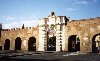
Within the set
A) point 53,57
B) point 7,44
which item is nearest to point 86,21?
point 53,57

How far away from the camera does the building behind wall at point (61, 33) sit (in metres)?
23.4

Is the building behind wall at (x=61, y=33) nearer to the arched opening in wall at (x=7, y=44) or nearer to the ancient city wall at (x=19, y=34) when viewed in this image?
the ancient city wall at (x=19, y=34)

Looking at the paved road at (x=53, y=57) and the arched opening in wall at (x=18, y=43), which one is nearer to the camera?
the paved road at (x=53, y=57)

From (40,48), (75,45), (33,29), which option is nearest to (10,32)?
(33,29)

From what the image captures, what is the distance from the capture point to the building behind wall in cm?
2337

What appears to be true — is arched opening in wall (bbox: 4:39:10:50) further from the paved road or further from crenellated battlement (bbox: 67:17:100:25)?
the paved road

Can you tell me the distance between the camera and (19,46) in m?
32.9

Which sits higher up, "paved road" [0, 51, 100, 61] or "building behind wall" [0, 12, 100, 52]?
"building behind wall" [0, 12, 100, 52]

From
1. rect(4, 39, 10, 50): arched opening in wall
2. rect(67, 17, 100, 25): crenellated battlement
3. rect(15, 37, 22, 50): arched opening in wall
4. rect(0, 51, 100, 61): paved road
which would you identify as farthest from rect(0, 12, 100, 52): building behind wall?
rect(0, 51, 100, 61): paved road

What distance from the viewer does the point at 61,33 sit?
1013 inches

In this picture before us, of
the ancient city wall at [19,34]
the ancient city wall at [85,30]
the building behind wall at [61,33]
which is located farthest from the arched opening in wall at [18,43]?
the ancient city wall at [85,30]

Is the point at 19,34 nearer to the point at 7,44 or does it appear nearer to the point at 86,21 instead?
the point at 7,44

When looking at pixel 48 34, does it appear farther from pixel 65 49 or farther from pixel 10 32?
pixel 10 32

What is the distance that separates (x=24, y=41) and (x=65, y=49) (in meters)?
8.25
